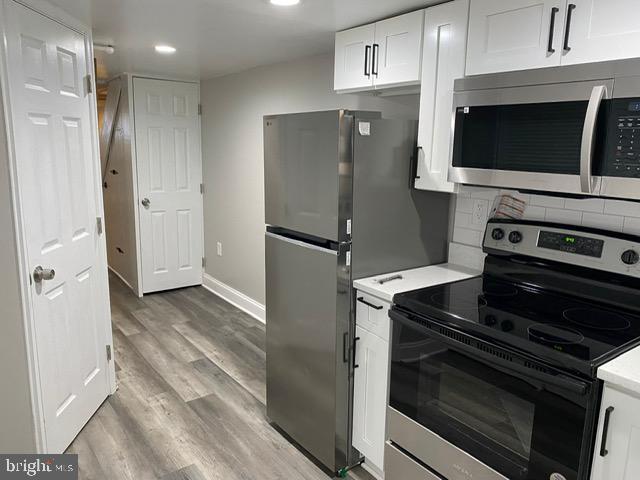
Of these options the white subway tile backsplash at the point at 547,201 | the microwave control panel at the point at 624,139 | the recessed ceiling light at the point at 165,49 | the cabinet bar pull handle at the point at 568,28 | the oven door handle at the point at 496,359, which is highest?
the recessed ceiling light at the point at 165,49

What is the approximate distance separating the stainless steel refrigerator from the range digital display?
1.82ft

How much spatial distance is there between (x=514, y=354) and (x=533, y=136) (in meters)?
0.77

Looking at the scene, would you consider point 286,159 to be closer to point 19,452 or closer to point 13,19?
point 13,19

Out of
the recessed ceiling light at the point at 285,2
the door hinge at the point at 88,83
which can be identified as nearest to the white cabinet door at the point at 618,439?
the recessed ceiling light at the point at 285,2

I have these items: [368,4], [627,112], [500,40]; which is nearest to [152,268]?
[368,4]

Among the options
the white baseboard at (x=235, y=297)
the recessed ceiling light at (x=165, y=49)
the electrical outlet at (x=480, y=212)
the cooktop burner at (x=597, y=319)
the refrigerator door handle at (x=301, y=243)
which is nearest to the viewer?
the cooktop burner at (x=597, y=319)

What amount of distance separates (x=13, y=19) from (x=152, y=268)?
313 cm

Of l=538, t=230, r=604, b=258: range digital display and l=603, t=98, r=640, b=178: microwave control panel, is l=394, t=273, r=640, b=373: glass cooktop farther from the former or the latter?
l=603, t=98, r=640, b=178: microwave control panel

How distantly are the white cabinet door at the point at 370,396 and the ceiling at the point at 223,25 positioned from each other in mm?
1458

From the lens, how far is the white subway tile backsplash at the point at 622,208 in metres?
1.81

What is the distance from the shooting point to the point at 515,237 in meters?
2.14

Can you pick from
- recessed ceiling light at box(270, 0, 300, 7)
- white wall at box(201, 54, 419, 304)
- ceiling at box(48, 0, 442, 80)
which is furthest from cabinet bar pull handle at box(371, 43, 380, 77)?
white wall at box(201, 54, 419, 304)

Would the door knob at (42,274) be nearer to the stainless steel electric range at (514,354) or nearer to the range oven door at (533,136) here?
the stainless steel electric range at (514,354)

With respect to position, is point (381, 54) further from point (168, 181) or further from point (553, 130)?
point (168, 181)
